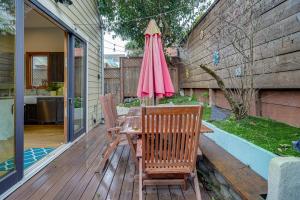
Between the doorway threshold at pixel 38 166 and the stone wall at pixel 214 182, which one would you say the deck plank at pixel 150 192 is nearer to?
the stone wall at pixel 214 182

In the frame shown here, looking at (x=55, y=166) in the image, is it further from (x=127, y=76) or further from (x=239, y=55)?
(x=127, y=76)

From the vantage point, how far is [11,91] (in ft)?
9.89

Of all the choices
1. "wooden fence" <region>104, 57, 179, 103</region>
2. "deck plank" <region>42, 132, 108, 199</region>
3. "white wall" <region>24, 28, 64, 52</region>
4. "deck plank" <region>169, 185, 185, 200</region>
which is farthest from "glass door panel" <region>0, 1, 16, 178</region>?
"wooden fence" <region>104, 57, 179, 103</region>

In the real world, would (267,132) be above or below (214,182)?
above

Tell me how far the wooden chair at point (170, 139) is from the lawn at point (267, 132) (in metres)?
0.68

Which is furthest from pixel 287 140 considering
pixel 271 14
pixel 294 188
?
pixel 271 14

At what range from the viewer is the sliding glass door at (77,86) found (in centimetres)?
533

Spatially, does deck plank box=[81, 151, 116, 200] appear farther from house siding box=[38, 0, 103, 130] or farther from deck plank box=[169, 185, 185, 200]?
house siding box=[38, 0, 103, 130]

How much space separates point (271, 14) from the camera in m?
3.42

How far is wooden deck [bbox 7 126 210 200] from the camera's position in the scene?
9.14 ft

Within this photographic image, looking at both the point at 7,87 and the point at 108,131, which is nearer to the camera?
the point at 7,87

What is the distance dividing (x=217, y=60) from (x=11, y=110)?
4237 mm

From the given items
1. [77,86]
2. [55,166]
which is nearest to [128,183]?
[55,166]

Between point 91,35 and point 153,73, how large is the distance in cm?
352
